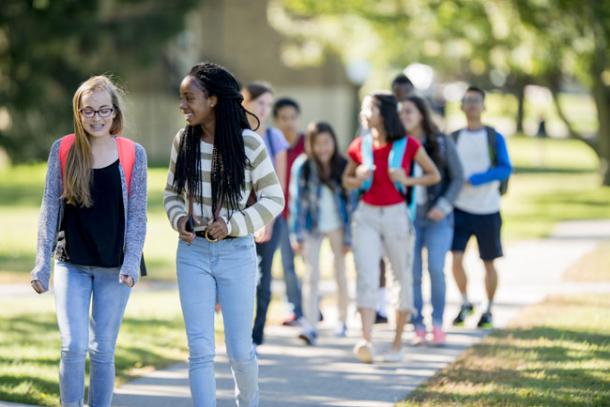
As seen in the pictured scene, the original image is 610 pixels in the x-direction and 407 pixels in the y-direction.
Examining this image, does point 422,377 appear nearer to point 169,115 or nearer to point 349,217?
point 349,217

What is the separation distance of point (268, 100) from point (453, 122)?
63.5 metres

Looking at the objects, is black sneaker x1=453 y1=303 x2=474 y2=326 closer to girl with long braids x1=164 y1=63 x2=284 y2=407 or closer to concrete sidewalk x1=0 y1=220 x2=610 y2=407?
concrete sidewalk x1=0 y1=220 x2=610 y2=407

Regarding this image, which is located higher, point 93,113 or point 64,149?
point 93,113

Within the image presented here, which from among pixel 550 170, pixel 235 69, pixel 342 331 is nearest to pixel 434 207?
pixel 342 331

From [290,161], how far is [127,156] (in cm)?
433

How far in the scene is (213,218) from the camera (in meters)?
5.91

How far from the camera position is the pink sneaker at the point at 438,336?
9273 mm

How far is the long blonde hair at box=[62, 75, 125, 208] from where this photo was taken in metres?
5.88

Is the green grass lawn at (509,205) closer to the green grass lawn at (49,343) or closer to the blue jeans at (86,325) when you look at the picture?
the green grass lawn at (49,343)

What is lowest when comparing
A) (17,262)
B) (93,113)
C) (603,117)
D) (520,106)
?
(17,262)

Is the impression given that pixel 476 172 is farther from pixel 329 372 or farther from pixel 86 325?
pixel 86 325

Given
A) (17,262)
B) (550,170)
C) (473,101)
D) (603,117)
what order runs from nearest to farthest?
(473,101)
(17,262)
(603,117)
(550,170)

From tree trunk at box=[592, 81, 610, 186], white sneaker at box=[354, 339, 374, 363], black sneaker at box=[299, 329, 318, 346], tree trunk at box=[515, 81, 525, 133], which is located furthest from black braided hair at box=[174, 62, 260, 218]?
tree trunk at box=[515, 81, 525, 133]

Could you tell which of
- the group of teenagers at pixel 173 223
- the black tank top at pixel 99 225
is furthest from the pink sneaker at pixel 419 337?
the black tank top at pixel 99 225
